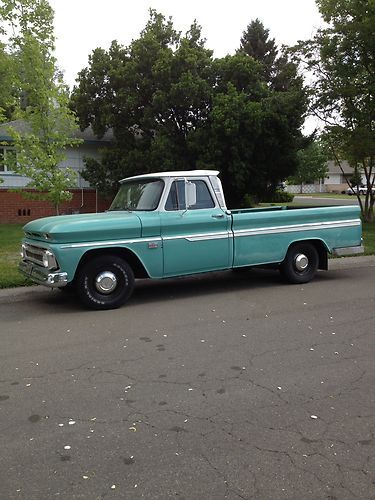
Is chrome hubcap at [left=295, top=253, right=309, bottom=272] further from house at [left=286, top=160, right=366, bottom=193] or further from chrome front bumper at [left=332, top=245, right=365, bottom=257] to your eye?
house at [left=286, top=160, right=366, bottom=193]

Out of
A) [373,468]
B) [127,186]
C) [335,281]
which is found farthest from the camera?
[335,281]

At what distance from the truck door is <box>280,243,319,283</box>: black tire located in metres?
1.34

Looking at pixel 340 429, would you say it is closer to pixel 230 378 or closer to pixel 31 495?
pixel 230 378

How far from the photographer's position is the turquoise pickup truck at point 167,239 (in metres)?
7.14

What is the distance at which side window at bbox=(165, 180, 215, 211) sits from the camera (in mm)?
7906

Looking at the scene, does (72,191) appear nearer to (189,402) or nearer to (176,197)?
(176,197)

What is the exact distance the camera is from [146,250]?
7.54 m

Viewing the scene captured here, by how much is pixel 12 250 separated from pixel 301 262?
7.09 metres

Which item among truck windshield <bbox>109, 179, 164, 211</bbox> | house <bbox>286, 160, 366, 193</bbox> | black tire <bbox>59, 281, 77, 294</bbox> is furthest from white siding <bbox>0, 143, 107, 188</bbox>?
house <bbox>286, 160, 366, 193</bbox>

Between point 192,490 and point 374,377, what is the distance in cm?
236

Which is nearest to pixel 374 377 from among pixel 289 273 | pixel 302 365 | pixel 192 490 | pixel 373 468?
pixel 302 365

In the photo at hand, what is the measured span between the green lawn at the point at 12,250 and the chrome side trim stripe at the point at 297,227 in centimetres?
344

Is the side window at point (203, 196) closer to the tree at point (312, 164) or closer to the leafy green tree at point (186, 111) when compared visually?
the leafy green tree at point (186, 111)

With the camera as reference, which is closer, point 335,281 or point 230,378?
point 230,378
